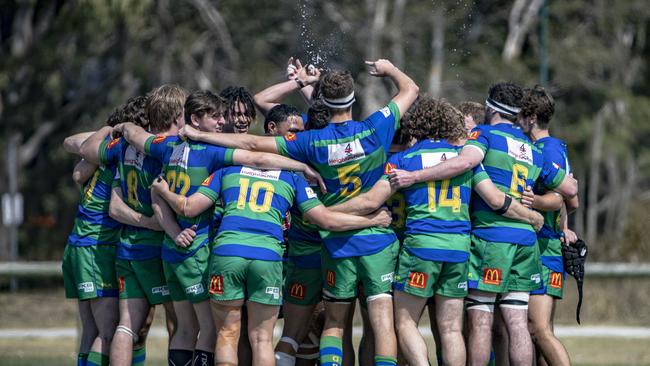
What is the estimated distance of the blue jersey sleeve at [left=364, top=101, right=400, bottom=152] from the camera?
8352 mm

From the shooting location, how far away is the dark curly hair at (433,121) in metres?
8.45

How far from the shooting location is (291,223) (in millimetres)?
8781

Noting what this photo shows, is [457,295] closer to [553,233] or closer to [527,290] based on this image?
[527,290]

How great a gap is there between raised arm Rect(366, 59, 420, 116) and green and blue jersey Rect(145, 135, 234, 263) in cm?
136

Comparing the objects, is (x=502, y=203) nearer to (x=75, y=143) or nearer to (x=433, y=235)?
(x=433, y=235)

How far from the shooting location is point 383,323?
827 centimetres

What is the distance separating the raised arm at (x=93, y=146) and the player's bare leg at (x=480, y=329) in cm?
327

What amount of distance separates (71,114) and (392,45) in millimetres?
9106

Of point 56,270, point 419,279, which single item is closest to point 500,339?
point 419,279

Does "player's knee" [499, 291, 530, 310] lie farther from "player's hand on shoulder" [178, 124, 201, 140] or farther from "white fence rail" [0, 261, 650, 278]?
"white fence rail" [0, 261, 650, 278]

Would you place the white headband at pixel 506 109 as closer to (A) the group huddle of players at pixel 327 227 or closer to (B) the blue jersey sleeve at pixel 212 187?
(A) the group huddle of players at pixel 327 227

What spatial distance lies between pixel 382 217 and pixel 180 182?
5.14 ft

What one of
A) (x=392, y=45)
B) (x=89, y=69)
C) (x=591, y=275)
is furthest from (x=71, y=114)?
(x=591, y=275)

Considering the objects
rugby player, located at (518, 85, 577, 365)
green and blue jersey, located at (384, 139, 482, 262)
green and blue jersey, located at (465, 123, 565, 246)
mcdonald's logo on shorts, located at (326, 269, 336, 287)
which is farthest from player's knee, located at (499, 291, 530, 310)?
mcdonald's logo on shorts, located at (326, 269, 336, 287)
